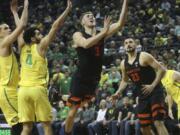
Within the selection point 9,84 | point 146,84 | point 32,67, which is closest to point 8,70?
point 9,84

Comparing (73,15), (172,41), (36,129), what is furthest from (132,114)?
(73,15)

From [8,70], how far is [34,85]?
22.9 inches

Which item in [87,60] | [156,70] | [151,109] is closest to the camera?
[87,60]

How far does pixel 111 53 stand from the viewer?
22844mm

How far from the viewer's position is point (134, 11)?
27.6 m

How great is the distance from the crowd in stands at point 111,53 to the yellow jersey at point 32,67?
5.97 meters

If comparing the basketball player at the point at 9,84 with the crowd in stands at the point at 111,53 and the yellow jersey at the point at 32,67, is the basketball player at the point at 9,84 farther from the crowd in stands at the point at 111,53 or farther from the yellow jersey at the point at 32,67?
the crowd in stands at the point at 111,53

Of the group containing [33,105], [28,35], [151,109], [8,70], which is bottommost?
[151,109]

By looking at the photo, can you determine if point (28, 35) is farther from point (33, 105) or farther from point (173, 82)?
point (173, 82)

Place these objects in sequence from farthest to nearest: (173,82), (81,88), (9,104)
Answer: (173,82) → (81,88) → (9,104)

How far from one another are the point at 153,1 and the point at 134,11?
104cm

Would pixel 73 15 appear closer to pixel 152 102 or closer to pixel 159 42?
pixel 159 42

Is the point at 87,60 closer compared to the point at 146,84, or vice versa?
the point at 87,60

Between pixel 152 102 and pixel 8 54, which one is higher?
pixel 8 54
